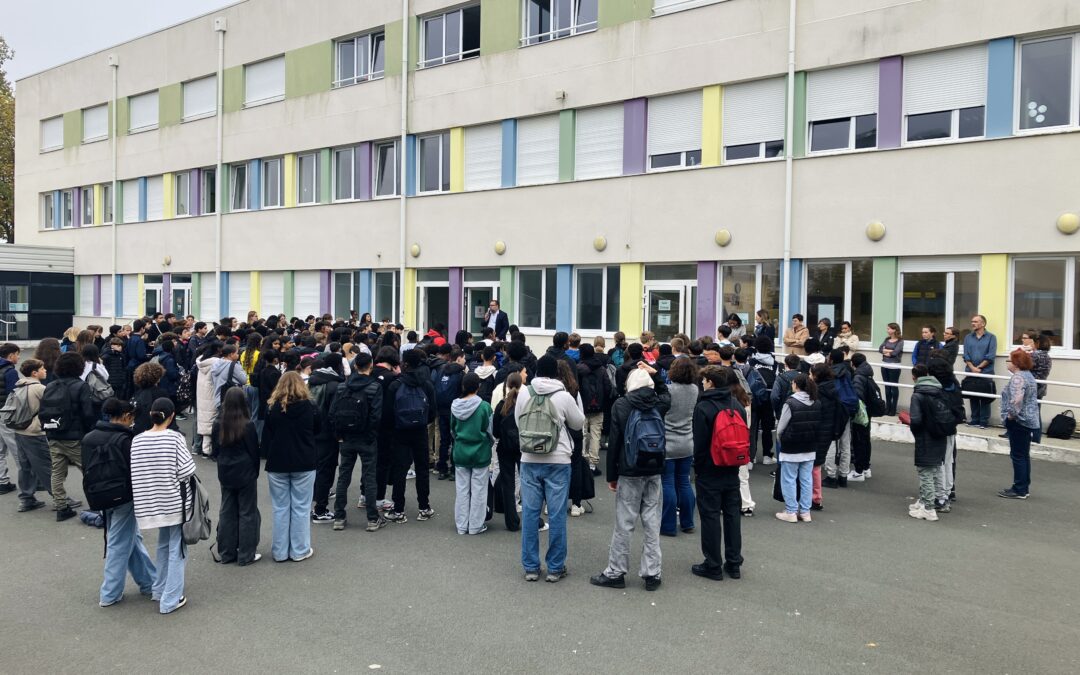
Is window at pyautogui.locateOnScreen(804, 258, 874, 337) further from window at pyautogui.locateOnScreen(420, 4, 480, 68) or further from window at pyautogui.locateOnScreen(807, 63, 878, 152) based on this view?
window at pyautogui.locateOnScreen(420, 4, 480, 68)

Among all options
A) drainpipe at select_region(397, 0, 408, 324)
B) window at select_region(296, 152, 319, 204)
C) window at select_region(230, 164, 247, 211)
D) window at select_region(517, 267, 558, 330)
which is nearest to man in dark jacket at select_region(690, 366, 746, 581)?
window at select_region(517, 267, 558, 330)

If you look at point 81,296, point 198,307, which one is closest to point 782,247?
point 198,307

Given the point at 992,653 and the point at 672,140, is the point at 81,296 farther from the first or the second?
the point at 992,653

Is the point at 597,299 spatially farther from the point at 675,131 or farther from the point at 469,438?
the point at 469,438

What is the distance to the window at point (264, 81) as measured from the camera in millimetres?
25328

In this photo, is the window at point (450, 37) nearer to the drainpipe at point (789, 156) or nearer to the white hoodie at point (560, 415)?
the drainpipe at point (789, 156)

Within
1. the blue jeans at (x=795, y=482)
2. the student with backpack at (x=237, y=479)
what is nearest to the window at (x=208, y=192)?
the student with backpack at (x=237, y=479)

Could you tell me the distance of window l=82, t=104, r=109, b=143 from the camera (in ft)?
105

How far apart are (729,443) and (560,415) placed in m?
1.44

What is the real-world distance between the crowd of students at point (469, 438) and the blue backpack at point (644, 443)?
0.05 ft

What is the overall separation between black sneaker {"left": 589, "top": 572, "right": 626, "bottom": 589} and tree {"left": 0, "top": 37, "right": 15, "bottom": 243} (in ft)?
159

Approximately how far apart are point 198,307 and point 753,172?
2120 cm

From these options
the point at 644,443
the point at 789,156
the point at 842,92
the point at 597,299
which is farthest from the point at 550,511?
the point at 597,299

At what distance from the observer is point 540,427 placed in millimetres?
6387
